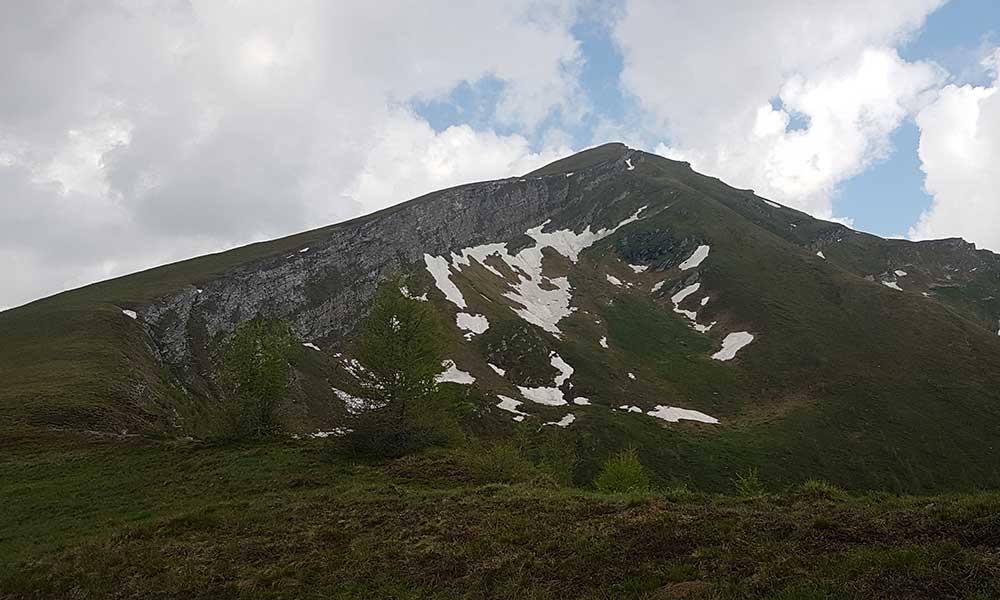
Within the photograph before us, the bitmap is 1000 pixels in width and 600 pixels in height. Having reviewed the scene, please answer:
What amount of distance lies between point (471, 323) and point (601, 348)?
2871 cm

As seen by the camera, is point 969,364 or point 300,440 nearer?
point 300,440

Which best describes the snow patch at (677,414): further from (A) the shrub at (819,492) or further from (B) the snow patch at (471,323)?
(A) the shrub at (819,492)

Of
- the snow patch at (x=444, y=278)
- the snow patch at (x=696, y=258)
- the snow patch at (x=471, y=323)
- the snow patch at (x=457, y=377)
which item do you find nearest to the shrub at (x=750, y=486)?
the snow patch at (x=457, y=377)

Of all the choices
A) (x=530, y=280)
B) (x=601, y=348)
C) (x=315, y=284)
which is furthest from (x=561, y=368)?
(x=315, y=284)

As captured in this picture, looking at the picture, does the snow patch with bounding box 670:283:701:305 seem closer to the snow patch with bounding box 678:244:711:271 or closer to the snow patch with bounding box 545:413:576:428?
the snow patch with bounding box 678:244:711:271

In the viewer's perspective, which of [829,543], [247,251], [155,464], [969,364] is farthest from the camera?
[247,251]

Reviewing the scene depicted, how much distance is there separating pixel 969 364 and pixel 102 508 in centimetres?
13944

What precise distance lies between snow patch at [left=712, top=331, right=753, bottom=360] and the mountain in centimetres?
54

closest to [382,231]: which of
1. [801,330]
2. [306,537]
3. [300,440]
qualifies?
[801,330]

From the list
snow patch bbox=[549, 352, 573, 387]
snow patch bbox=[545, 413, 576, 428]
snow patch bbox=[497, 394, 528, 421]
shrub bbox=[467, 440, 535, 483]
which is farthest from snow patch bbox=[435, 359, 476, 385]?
shrub bbox=[467, 440, 535, 483]

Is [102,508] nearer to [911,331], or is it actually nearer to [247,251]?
[247,251]

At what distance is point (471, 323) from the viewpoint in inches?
4628

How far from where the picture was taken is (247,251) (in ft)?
453

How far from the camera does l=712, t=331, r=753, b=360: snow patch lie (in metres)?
124
